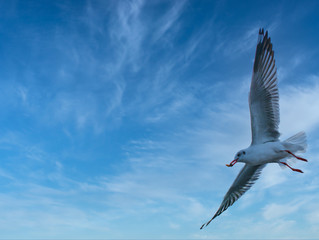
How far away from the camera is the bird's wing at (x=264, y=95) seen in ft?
30.9

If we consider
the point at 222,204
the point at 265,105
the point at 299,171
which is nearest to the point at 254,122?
the point at 265,105

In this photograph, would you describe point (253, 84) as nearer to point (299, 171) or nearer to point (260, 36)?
point (260, 36)

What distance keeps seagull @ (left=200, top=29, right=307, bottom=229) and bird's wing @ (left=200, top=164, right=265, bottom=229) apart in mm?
1714

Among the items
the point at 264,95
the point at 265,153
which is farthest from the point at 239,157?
the point at 264,95

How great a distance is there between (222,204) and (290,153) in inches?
147

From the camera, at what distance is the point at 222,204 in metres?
11.7

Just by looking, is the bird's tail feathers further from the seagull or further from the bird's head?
the bird's head

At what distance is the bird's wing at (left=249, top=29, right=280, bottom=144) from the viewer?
943 centimetres

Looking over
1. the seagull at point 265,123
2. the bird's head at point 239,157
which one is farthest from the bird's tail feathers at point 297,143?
the bird's head at point 239,157

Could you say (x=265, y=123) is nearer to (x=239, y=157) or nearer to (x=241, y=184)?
(x=239, y=157)

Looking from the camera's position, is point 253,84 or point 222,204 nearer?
point 253,84

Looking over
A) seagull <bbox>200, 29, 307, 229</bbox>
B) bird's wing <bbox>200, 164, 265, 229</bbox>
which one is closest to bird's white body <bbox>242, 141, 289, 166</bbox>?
seagull <bbox>200, 29, 307, 229</bbox>

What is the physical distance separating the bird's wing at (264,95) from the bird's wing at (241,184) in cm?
183

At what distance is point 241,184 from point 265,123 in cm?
295
